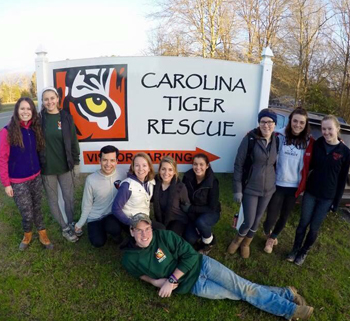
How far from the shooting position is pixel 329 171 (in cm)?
285

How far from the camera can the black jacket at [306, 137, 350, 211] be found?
2811 millimetres

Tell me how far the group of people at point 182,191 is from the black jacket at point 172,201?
0.01m

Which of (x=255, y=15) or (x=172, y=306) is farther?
(x=255, y=15)

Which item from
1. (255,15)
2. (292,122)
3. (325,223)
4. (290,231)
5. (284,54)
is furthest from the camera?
(255,15)

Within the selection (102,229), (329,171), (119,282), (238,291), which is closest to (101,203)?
(102,229)

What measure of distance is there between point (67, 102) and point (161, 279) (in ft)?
7.34

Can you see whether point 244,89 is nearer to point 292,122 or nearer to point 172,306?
point 292,122

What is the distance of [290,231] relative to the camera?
4.01 meters

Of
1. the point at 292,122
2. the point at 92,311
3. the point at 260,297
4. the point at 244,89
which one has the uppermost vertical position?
the point at 244,89

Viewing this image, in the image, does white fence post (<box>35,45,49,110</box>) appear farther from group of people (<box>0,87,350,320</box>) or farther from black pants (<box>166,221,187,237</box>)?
black pants (<box>166,221,187,237</box>)

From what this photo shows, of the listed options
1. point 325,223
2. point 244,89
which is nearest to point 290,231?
point 325,223

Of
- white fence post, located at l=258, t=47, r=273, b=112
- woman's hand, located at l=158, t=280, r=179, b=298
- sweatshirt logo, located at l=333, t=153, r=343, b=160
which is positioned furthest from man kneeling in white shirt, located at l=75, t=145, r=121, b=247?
sweatshirt logo, located at l=333, t=153, r=343, b=160

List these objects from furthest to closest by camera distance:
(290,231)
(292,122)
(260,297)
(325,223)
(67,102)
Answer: (325,223), (290,231), (67,102), (292,122), (260,297)

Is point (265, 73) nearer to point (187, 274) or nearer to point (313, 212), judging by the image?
point (313, 212)
